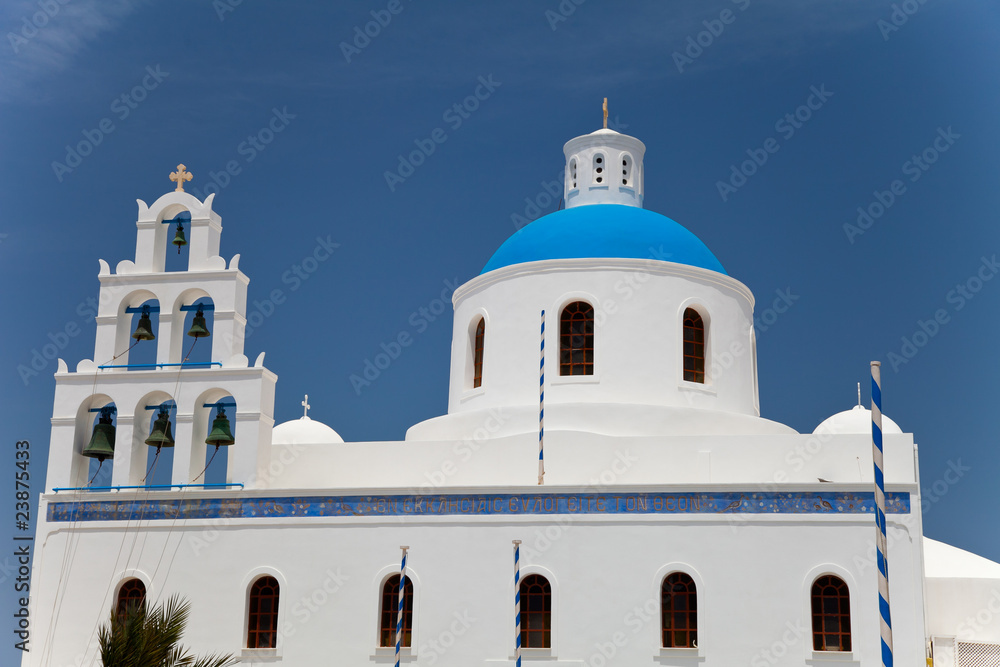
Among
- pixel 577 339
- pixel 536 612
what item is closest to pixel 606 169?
pixel 577 339

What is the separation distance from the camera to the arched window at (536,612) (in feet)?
55.6

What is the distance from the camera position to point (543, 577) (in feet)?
56.1

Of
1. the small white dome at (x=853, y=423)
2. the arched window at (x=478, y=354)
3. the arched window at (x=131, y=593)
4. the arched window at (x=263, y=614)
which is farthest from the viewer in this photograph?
the small white dome at (x=853, y=423)

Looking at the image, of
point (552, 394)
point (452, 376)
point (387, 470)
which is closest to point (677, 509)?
point (552, 394)

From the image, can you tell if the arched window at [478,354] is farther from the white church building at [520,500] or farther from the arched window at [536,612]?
the arched window at [536,612]

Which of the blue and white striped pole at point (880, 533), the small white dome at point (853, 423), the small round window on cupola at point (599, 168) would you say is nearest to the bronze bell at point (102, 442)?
the small round window on cupola at point (599, 168)

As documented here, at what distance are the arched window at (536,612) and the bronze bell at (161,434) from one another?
610cm

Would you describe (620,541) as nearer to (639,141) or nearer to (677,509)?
(677,509)

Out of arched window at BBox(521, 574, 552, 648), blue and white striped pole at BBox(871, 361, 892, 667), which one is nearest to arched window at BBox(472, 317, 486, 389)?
arched window at BBox(521, 574, 552, 648)

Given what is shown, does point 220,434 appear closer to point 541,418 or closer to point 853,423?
point 541,418

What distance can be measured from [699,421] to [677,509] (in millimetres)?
2920

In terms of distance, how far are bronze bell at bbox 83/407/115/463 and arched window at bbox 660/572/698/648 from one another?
8792mm

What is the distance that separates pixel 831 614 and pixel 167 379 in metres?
10.5

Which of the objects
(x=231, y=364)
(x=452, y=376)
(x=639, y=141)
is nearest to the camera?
(x=231, y=364)
